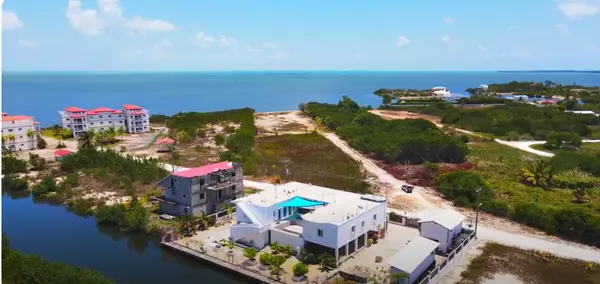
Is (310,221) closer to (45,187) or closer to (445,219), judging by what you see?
(445,219)

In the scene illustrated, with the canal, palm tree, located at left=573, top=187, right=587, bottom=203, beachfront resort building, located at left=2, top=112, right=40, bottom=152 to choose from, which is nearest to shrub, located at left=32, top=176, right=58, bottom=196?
the canal

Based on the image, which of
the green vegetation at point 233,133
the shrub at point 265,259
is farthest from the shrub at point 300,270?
the green vegetation at point 233,133

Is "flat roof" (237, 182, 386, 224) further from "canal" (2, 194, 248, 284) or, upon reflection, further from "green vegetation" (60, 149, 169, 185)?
"green vegetation" (60, 149, 169, 185)

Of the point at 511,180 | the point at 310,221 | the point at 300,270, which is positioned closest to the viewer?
the point at 300,270

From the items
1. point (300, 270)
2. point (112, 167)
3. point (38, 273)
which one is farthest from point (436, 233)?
point (112, 167)

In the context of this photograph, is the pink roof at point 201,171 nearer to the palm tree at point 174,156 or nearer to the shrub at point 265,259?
the shrub at point 265,259

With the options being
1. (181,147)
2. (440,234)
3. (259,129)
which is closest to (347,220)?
(440,234)
